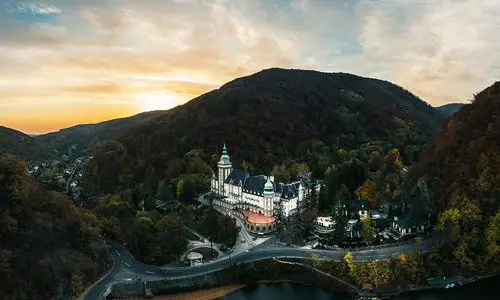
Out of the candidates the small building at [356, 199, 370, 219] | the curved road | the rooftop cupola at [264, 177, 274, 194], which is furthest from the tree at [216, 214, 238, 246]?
the small building at [356, 199, 370, 219]

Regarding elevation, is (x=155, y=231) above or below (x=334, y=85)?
below

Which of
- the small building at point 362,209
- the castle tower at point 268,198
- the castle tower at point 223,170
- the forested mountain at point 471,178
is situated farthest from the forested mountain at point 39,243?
the forested mountain at point 471,178

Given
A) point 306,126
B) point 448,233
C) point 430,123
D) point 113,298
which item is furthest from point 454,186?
point 430,123

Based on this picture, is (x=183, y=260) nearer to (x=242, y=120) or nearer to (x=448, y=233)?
(x=448, y=233)

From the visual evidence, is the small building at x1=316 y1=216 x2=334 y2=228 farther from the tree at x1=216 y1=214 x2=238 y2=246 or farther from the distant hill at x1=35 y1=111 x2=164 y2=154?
the distant hill at x1=35 y1=111 x2=164 y2=154

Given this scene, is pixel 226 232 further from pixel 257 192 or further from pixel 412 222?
pixel 412 222

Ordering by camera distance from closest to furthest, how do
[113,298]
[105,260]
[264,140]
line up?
[113,298] < [105,260] < [264,140]
